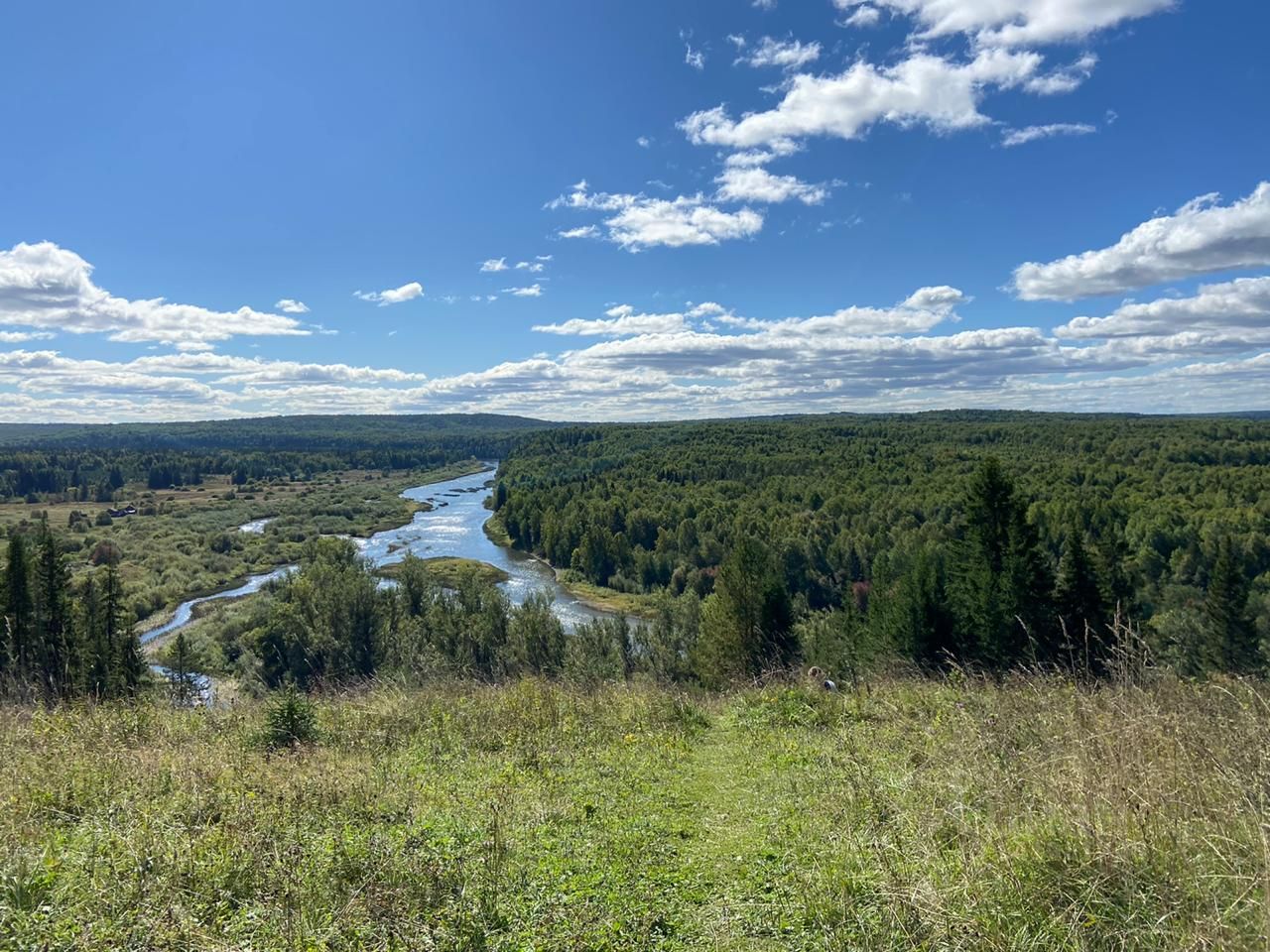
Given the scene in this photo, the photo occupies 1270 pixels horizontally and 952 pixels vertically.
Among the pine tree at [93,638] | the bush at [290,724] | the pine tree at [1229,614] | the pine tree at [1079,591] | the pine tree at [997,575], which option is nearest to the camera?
the bush at [290,724]

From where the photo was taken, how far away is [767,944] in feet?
10.4

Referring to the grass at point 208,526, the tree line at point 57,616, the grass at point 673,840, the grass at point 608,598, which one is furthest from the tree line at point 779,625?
the grass at point 208,526

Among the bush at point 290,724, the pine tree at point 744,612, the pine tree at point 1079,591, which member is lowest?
the pine tree at point 744,612

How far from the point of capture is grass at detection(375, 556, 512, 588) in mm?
57688

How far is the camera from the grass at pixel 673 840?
9.67 ft

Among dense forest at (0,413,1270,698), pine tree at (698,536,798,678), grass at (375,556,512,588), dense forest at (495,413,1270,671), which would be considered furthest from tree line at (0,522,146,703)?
grass at (375,556,512,588)

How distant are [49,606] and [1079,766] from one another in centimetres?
3529

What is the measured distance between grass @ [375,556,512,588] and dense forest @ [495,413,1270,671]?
11115 mm

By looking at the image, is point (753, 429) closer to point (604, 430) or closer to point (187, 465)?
point (604, 430)

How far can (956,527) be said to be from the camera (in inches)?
2303

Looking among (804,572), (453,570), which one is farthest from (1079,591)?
(453,570)

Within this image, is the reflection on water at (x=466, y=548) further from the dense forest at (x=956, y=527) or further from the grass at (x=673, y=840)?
the grass at (x=673, y=840)

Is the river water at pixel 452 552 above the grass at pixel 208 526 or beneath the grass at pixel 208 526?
beneath

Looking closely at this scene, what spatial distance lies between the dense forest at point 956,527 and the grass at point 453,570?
11115 mm
